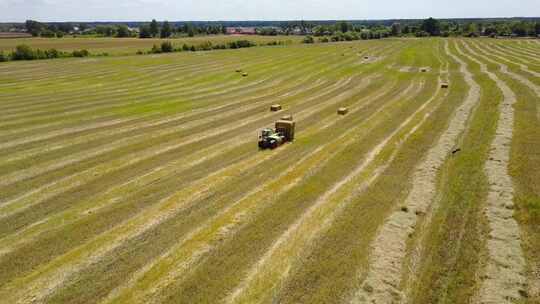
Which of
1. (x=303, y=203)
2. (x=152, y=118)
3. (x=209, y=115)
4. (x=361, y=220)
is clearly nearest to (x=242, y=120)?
(x=209, y=115)

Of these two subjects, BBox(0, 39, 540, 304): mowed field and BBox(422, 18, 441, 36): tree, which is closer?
BBox(0, 39, 540, 304): mowed field

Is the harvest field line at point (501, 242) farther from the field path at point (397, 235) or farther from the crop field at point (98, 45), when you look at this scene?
the crop field at point (98, 45)

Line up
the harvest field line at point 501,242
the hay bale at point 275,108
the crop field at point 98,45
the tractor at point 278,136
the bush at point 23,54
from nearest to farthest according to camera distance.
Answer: the harvest field line at point 501,242 < the tractor at point 278,136 < the hay bale at point 275,108 < the bush at point 23,54 < the crop field at point 98,45

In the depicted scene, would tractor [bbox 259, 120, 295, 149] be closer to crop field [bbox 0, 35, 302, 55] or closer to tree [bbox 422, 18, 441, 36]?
crop field [bbox 0, 35, 302, 55]

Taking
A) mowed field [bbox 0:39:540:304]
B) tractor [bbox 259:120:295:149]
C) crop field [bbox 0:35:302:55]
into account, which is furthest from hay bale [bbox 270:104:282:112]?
crop field [bbox 0:35:302:55]

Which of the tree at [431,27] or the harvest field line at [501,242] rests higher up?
the tree at [431,27]

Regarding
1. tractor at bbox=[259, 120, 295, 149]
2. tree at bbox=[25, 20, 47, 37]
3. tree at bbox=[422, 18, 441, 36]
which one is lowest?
tractor at bbox=[259, 120, 295, 149]

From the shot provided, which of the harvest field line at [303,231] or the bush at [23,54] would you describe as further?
the bush at [23,54]

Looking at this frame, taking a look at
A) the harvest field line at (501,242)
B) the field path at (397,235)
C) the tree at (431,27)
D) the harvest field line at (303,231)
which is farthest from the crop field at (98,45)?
the tree at (431,27)
